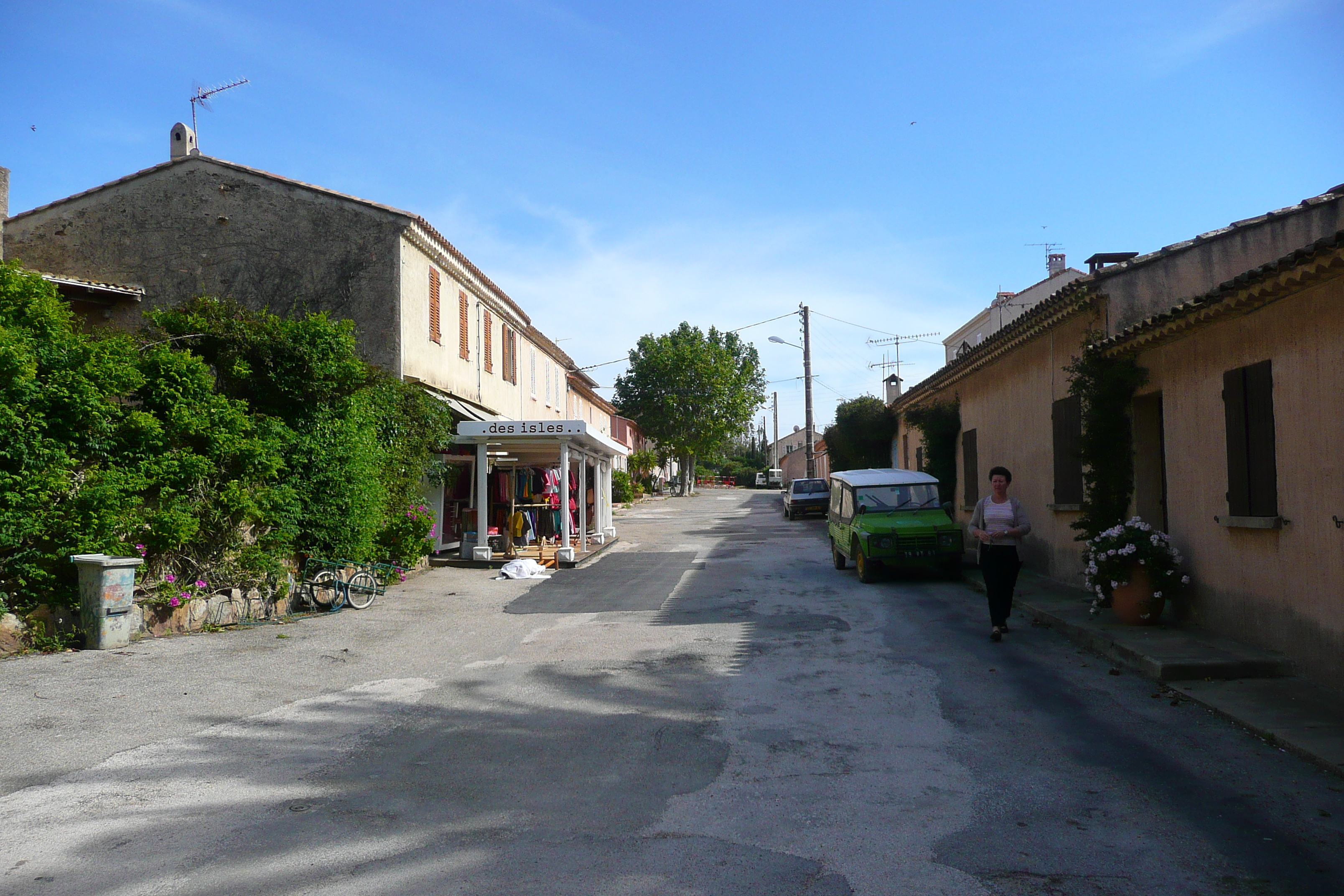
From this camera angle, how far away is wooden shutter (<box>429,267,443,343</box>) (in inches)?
792

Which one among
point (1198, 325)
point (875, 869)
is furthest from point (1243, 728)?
point (1198, 325)

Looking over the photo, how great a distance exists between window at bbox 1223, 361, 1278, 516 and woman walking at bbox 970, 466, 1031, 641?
1.90 m

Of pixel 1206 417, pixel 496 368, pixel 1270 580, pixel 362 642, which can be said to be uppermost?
pixel 496 368

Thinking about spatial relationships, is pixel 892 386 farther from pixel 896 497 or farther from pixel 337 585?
pixel 337 585

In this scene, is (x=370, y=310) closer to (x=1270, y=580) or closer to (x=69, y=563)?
(x=69, y=563)

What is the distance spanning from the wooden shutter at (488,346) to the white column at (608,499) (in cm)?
433

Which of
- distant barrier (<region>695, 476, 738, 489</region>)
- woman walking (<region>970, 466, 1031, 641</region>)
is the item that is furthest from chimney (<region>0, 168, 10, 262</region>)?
distant barrier (<region>695, 476, 738, 489</region>)

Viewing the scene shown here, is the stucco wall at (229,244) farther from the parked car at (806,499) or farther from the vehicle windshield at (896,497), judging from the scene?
the parked car at (806,499)

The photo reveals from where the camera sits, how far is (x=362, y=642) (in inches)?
418

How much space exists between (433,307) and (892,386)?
18486mm

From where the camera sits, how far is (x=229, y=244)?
62.8 feet

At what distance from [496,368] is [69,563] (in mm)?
16271

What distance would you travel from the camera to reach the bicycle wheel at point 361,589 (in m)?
13.3

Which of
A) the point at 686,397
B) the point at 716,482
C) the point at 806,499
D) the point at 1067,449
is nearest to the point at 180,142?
the point at 1067,449
